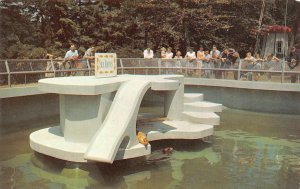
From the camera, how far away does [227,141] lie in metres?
14.4

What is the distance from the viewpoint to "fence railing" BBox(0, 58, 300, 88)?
51.3ft

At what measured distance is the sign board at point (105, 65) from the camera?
1257 centimetres

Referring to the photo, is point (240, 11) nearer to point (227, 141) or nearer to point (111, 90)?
point (227, 141)

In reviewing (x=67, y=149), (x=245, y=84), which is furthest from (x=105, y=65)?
(x=245, y=84)

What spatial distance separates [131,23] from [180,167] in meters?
22.2

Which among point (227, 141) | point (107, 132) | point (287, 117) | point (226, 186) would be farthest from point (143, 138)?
point (287, 117)

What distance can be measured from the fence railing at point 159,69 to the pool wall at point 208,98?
38cm

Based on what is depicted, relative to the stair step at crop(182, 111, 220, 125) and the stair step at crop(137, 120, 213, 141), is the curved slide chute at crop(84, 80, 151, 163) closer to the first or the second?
the stair step at crop(137, 120, 213, 141)

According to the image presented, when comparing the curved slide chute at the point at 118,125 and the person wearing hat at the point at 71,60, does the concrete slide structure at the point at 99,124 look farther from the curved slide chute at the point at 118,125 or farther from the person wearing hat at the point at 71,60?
the person wearing hat at the point at 71,60

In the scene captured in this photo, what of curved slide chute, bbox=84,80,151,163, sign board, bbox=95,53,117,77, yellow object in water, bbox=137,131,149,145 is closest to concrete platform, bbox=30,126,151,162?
yellow object in water, bbox=137,131,149,145

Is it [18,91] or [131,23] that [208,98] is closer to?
[18,91]

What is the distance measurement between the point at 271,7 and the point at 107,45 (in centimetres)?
1578

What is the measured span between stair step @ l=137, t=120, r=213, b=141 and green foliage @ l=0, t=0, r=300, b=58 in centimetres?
1715

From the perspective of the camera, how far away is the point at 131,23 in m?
31.9
